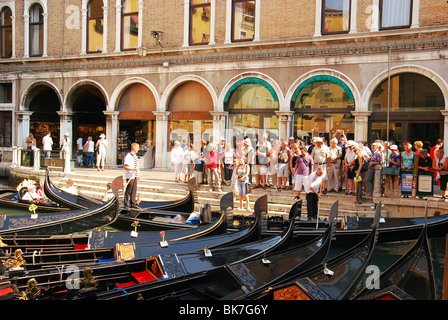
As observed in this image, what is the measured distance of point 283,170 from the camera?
8727mm

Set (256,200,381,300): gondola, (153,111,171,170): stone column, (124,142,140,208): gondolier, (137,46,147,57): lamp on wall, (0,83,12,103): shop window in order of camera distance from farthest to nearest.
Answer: (0,83,12,103): shop window → (153,111,171,170): stone column → (137,46,147,57): lamp on wall → (124,142,140,208): gondolier → (256,200,381,300): gondola

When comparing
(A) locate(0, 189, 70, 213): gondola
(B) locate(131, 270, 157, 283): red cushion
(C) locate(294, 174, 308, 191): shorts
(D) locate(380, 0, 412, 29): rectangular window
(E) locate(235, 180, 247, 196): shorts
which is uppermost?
(D) locate(380, 0, 412, 29): rectangular window

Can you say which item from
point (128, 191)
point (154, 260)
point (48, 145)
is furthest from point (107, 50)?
point (154, 260)

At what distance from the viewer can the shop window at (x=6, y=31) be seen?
16.0 meters

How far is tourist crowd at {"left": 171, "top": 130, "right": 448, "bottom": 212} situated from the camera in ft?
25.2

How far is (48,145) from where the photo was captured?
43.3 ft

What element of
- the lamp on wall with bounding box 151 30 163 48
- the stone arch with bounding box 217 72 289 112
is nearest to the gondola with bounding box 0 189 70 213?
the stone arch with bounding box 217 72 289 112

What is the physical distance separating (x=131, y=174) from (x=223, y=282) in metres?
4.22

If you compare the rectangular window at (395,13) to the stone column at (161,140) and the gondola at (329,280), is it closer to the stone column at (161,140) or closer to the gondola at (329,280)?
the stone column at (161,140)

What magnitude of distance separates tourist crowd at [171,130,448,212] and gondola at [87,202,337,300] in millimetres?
2824

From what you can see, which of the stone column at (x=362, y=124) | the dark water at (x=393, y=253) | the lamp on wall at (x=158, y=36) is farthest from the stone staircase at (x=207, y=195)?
the lamp on wall at (x=158, y=36)

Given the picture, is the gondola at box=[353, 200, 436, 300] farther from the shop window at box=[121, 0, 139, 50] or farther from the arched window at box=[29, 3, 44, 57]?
the arched window at box=[29, 3, 44, 57]

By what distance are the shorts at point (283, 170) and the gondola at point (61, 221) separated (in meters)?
3.43
